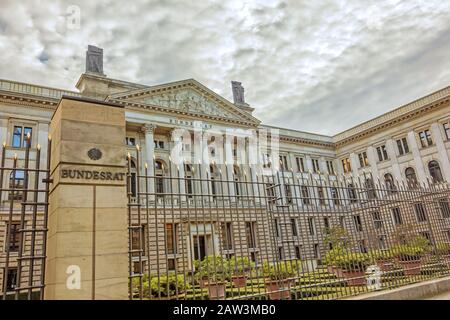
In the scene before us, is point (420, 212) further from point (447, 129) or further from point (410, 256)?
point (447, 129)

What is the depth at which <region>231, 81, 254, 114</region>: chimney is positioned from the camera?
39156 mm

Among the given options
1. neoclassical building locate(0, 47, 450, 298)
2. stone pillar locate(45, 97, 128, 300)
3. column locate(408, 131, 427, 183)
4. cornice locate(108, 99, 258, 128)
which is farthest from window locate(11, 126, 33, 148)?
column locate(408, 131, 427, 183)

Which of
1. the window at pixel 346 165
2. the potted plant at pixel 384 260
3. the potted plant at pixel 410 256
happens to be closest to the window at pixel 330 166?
the window at pixel 346 165

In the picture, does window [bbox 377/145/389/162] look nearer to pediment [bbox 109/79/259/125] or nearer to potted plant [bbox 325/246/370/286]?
pediment [bbox 109/79/259/125]

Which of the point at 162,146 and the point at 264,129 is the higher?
the point at 264,129

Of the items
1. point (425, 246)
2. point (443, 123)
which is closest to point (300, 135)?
point (443, 123)

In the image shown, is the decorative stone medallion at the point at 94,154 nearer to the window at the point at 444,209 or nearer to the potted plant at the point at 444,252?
the potted plant at the point at 444,252

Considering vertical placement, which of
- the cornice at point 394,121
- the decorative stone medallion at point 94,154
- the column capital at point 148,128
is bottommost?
the decorative stone medallion at point 94,154

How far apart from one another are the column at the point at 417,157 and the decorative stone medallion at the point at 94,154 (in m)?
36.3

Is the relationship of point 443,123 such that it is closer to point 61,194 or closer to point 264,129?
point 264,129

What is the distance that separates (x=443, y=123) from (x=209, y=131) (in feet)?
78.2

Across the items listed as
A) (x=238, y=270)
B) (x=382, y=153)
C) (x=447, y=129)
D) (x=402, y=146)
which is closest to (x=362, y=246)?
(x=238, y=270)

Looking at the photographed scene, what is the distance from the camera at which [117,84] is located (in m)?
29.9

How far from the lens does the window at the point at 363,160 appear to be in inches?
1577
